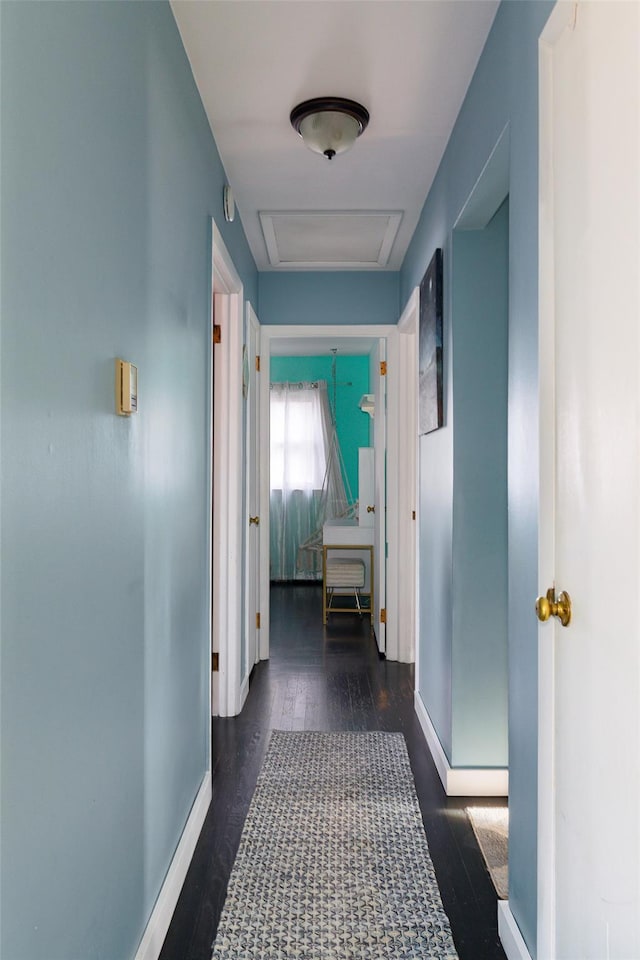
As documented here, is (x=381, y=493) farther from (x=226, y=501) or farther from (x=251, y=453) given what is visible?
(x=226, y=501)

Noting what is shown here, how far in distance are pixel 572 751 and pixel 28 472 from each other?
3.48ft

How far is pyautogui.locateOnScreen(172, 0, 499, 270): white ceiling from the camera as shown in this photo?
1.94 m

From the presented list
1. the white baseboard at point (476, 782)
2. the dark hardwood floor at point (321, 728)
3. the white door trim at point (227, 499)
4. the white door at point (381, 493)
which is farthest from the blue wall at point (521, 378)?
the white door at point (381, 493)

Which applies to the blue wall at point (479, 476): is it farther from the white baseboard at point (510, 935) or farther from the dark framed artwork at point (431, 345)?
the white baseboard at point (510, 935)

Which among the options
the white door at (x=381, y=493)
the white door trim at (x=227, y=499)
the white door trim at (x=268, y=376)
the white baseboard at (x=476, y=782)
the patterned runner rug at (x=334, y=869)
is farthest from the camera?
the white door at (x=381, y=493)

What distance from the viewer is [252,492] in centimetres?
415

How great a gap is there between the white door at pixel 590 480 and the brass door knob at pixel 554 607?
19 millimetres

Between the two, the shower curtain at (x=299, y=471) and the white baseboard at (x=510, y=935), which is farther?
the shower curtain at (x=299, y=471)

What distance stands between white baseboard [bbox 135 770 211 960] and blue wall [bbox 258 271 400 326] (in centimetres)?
288

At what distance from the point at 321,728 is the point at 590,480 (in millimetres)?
2382

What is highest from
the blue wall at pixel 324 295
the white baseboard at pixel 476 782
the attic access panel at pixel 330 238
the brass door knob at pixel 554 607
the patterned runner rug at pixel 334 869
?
the attic access panel at pixel 330 238

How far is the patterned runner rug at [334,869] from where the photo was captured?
1737 mm

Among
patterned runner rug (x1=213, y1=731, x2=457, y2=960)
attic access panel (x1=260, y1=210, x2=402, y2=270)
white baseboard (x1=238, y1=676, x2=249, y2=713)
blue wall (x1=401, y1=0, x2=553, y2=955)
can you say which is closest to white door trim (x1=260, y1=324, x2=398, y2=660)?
attic access panel (x1=260, y1=210, x2=402, y2=270)

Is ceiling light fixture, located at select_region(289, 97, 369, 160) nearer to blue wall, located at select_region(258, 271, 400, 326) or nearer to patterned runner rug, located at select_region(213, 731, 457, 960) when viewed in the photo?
blue wall, located at select_region(258, 271, 400, 326)
